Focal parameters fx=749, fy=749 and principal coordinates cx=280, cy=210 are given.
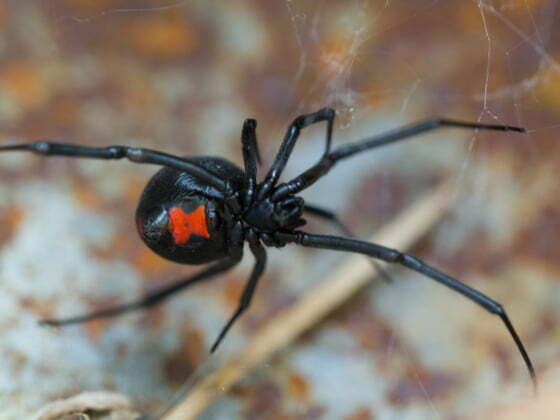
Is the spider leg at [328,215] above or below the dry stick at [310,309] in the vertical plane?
above

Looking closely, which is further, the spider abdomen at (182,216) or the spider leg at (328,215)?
the spider leg at (328,215)

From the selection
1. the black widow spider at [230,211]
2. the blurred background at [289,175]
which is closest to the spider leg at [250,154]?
the black widow spider at [230,211]

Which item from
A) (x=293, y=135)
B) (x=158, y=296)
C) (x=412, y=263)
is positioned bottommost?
(x=412, y=263)

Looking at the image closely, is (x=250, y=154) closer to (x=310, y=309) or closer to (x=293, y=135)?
(x=293, y=135)

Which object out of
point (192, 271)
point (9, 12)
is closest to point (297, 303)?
point (192, 271)

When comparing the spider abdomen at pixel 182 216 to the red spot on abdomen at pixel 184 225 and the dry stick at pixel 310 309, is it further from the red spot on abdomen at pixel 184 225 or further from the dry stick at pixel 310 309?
the dry stick at pixel 310 309

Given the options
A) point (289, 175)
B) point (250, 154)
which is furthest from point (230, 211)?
point (289, 175)
